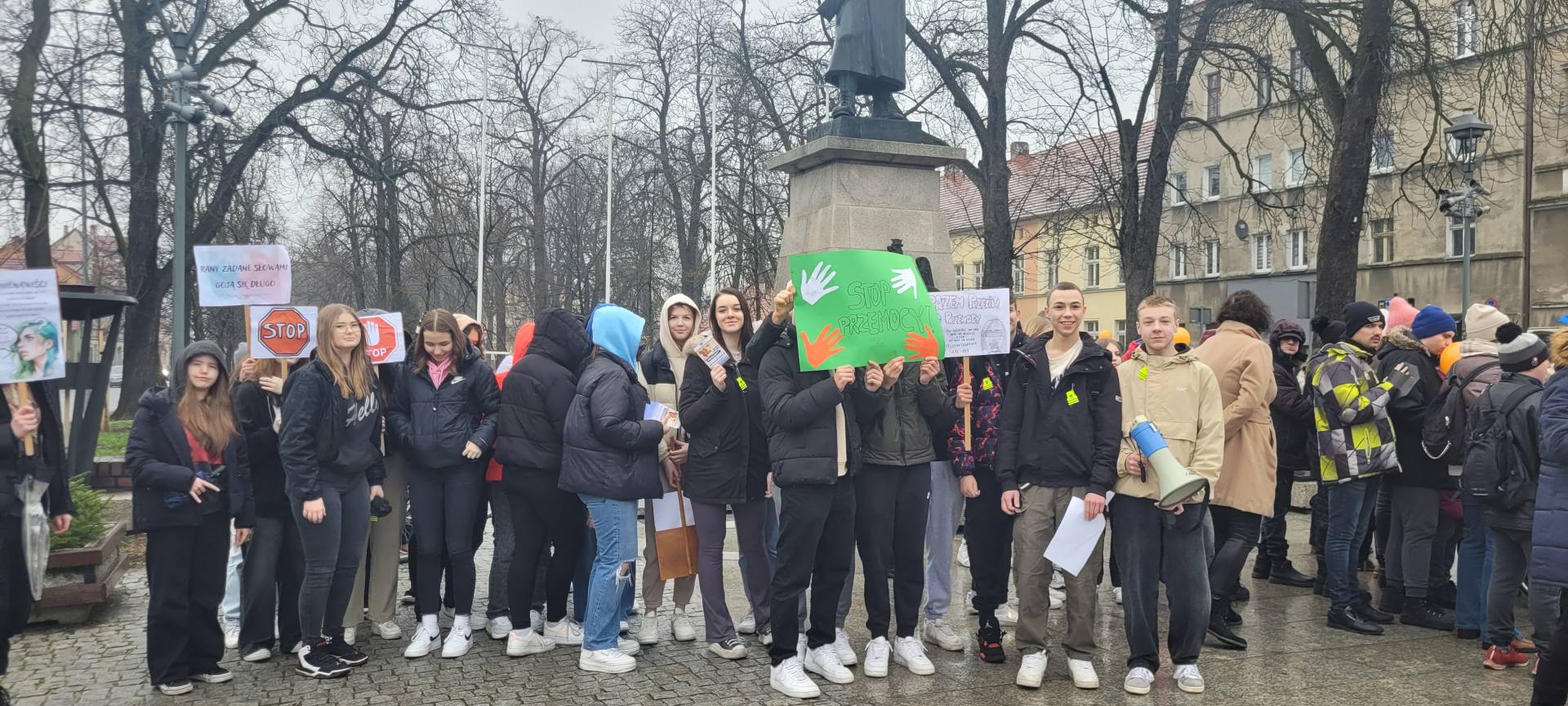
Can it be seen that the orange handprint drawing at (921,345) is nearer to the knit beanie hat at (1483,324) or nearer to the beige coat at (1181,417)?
the beige coat at (1181,417)

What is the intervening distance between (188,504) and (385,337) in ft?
4.91

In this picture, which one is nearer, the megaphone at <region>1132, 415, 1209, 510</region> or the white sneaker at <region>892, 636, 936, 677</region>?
the megaphone at <region>1132, 415, 1209, 510</region>

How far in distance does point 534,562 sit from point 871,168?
3.73 m

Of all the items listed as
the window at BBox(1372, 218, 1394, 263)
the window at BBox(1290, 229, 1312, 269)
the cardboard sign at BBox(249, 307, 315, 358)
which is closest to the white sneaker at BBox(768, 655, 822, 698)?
the cardboard sign at BBox(249, 307, 315, 358)

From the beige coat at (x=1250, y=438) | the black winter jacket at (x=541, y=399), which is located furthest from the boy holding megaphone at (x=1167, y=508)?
the black winter jacket at (x=541, y=399)

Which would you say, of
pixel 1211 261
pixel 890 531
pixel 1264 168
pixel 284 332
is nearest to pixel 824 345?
pixel 890 531

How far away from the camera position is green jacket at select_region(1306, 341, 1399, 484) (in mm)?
6188

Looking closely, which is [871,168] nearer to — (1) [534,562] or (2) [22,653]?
(1) [534,562]

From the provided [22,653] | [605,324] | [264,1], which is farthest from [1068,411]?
[264,1]

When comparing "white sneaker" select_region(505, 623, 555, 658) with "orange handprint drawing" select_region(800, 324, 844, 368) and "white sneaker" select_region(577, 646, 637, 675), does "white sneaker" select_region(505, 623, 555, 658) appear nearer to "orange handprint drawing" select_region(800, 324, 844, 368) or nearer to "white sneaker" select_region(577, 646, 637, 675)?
"white sneaker" select_region(577, 646, 637, 675)

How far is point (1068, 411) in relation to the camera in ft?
16.9

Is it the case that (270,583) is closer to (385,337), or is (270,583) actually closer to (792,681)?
(385,337)

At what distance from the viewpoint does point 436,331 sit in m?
5.79

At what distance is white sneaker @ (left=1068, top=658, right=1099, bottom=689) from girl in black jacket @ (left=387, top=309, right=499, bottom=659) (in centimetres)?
322
